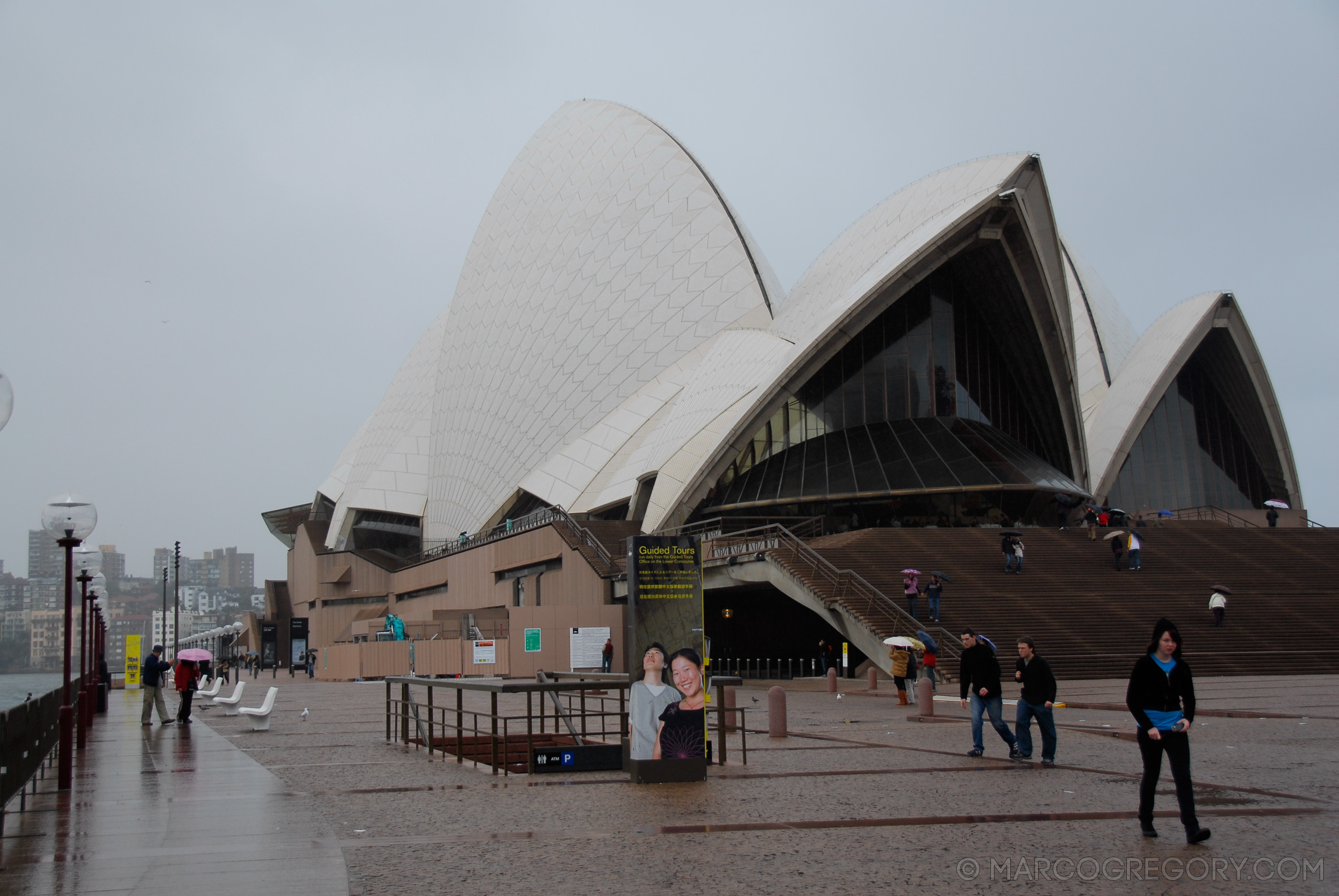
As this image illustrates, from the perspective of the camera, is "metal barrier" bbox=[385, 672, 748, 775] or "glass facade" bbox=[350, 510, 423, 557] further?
"glass facade" bbox=[350, 510, 423, 557]

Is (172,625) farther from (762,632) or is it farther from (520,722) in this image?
(520,722)

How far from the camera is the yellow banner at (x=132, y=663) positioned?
36.8m

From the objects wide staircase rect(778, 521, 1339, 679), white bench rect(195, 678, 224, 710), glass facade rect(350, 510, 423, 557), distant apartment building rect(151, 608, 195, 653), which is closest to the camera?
wide staircase rect(778, 521, 1339, 679)

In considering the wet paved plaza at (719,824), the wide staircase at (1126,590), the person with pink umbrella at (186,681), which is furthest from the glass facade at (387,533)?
the wet paved plaza at (719,824)

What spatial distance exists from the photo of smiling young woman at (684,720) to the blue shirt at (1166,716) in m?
3.47

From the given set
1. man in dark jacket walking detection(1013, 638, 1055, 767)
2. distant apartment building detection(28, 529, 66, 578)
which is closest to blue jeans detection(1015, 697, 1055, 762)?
man in dark jacket walking detection(1013, 638, 1055, 767)

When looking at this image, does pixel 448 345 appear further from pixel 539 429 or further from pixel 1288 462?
pixel 1288 462

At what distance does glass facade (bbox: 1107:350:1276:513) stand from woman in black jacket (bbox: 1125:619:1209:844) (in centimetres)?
3650

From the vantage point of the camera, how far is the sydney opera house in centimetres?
3238

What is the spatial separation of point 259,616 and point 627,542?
74245 millimetres

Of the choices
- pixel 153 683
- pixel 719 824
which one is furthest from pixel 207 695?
pixel 719 824

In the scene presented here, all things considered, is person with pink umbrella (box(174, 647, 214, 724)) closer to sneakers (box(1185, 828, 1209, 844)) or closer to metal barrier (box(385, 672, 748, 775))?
metal barrier (box(385, 672, 748, 775))

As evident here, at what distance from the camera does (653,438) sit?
118 feet

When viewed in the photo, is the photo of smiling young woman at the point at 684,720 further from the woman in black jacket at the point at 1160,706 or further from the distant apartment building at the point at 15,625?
the distant apartment building at the point at 15,625
